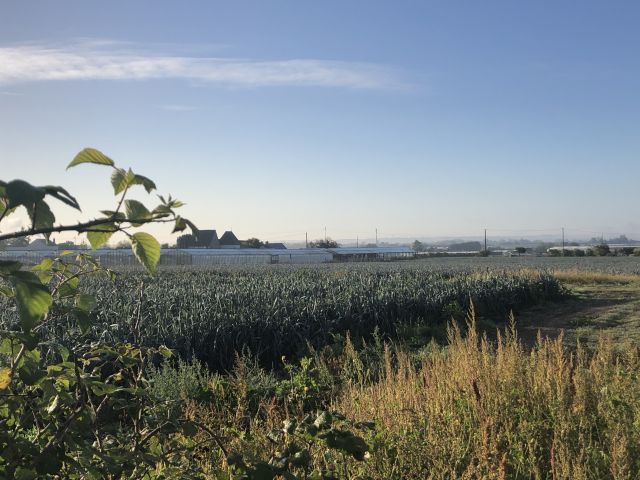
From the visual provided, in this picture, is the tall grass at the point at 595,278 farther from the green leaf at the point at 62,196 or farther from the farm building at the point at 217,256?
the green leaf at the point at 62,196

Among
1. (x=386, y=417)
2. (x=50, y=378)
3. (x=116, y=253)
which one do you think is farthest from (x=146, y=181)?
(x=116, y=253)

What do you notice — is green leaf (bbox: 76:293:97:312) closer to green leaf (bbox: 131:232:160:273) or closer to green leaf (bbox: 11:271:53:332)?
green leaf (bbox: 131:232:160:273)

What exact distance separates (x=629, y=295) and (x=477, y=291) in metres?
6.88

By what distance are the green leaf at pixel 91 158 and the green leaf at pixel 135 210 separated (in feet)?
0.35

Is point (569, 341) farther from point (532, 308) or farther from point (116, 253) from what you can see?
point (116, 253)

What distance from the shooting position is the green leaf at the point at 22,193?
0.87m

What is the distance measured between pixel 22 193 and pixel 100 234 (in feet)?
1.40

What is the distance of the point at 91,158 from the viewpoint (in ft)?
3.71

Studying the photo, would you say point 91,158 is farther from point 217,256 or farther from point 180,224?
point 217,256

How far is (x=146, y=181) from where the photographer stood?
115 centimetres

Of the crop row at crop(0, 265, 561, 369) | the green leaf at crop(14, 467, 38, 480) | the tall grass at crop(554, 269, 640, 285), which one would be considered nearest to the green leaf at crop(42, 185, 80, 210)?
the green leaf at crop(14, 467, 38, 480)

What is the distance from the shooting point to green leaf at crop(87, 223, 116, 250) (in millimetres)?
1217

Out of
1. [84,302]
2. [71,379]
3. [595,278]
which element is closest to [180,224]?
[84,302]

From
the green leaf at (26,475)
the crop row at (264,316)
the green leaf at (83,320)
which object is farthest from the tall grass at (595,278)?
the green leaf at (26,475)
